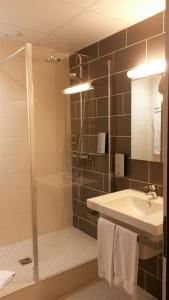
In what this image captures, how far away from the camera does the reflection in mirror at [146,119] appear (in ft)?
6.20

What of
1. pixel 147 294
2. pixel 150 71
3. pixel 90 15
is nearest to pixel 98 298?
pixel 147 294

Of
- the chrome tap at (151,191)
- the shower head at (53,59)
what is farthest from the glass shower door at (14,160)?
the chrome tap at (151,191)

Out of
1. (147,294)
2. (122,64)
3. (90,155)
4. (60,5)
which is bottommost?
(147,294)

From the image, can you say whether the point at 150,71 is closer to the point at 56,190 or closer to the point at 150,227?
the point at 150,227

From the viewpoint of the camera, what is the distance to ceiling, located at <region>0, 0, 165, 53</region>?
5.61 feet

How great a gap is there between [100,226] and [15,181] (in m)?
1.23

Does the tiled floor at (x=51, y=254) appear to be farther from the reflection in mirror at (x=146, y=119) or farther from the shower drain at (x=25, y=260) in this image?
the reflection in mirror at (x=146, y=119)

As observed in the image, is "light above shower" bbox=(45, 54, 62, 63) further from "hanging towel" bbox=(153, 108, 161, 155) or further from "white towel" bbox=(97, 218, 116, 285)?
"white towel" bbox=(97, 218, 116, 285)

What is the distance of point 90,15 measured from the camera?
1886 millimetres

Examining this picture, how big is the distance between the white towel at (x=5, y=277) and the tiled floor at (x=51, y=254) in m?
0.03

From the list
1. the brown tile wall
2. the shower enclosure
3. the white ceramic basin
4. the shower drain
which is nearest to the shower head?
the shower enclosure

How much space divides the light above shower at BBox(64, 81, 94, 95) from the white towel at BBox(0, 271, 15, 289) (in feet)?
5.81

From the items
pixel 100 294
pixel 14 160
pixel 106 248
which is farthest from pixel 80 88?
pixel 100 294

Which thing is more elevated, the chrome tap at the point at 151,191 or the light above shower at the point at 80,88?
the light above shower at the point at 80,88
